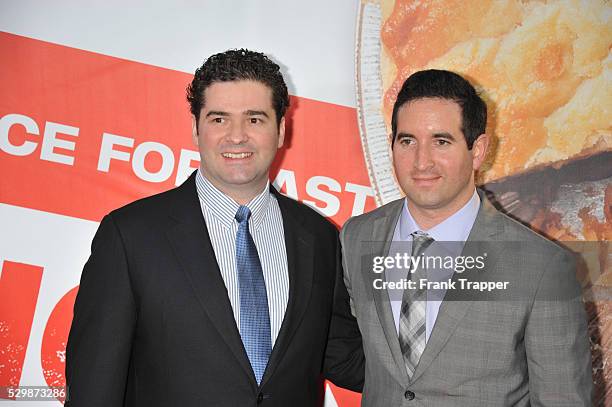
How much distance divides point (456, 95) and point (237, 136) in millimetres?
658

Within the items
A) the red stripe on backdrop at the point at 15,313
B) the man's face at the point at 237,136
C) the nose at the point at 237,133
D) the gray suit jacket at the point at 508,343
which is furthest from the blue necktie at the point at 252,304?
the red stripe on backdrop at the point at 15,313

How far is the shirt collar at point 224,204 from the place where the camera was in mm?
1901

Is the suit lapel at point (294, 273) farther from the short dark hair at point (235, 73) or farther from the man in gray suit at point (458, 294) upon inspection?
the short dark hair at point (235, 73)

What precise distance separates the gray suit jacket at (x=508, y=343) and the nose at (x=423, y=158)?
10.7 inches

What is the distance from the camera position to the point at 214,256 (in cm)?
181

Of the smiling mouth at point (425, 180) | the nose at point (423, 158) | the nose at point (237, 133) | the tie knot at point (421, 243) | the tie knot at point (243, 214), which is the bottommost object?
the tie knot at point (421, 243)

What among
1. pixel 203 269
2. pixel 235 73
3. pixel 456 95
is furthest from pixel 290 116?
pixel 203 269

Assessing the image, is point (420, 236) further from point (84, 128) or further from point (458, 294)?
point (84, 128)

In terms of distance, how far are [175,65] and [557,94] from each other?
5.32 feet

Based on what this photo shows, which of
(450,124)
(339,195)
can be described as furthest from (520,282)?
(339,195)

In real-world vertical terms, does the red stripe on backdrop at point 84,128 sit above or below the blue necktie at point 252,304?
above

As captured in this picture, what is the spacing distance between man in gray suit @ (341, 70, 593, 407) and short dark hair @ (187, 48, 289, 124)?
40 cm

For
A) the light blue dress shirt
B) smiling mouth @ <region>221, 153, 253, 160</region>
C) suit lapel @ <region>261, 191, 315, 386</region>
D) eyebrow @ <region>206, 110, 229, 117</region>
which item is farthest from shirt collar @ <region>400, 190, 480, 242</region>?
eyebrow @ <region>206, 110, 229, 117</region>

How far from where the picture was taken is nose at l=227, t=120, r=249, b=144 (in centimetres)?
187
